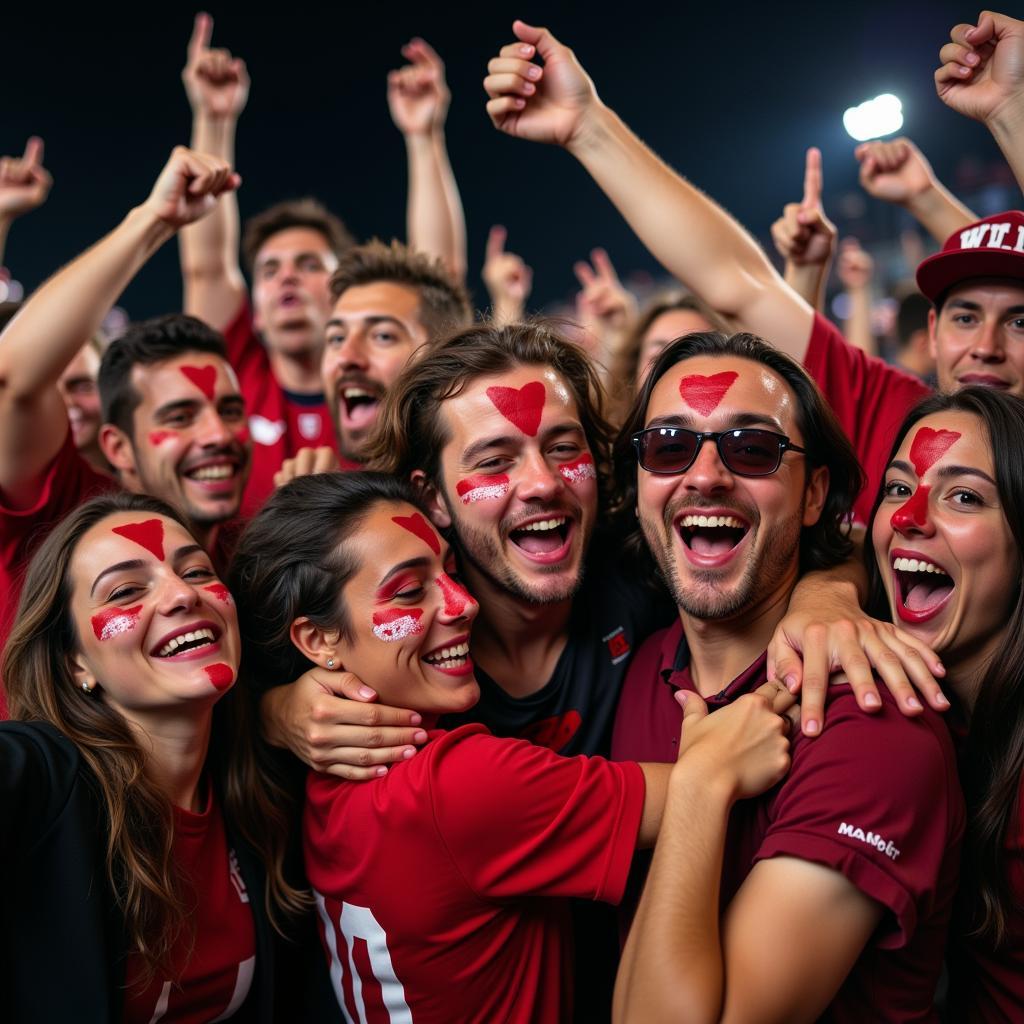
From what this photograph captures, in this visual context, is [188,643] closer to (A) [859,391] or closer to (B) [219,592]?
(B) [219,592]

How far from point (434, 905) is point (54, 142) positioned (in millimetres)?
9087

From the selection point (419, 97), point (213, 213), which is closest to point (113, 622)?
point (213, 213)

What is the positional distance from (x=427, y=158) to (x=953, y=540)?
330cm

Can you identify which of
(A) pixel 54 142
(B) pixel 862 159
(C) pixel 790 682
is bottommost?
(C) pixel 790 682

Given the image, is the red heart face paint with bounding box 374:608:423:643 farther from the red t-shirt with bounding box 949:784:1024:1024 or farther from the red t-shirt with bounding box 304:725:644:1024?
the red t-shirt with bounding box 949:784:1024:1024

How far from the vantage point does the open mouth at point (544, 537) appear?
2.52 m

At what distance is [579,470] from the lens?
8.54 feet

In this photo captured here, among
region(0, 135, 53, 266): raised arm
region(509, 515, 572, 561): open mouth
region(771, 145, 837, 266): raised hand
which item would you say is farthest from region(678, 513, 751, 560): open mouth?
region(0, 135, 53, 266): raised arm

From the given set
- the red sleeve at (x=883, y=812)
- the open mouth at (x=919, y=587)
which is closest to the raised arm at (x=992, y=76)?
the open mouth at (x=919, y=587)

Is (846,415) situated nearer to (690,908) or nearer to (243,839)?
(690,908)

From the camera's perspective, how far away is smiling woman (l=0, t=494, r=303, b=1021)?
187 cm

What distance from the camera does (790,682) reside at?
193 centimetres

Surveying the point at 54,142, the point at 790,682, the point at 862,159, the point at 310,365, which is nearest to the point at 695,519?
the point at 790,682

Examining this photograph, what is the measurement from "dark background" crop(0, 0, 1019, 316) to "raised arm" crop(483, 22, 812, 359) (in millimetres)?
4848
